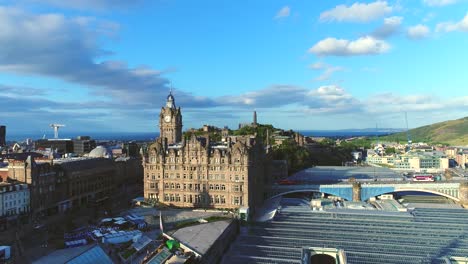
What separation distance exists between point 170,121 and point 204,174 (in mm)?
37555

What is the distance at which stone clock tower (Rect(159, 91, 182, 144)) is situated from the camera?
392 feet

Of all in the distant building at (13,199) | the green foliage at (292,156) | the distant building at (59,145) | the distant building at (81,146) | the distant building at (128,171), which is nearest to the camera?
the distant building at (13,199)

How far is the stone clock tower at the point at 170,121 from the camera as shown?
11956 centimetres

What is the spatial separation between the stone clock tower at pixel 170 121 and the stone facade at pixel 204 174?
26.6 m

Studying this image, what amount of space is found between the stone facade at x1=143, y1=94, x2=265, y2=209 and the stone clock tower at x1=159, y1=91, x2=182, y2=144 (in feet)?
87.1

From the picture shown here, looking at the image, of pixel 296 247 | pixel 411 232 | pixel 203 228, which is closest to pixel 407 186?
pixel 411 232

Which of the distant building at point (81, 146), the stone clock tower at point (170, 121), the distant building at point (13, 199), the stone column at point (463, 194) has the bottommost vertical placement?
the stone column at point (463, 194)

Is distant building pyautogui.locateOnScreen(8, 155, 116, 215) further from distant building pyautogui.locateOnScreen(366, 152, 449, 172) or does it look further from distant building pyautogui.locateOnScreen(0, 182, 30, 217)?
distant building pyautogui.locateOnScreen(366, 152, 449, 172)

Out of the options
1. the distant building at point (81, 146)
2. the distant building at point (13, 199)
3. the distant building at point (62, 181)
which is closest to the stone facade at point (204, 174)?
the distant building at point (62, 181)

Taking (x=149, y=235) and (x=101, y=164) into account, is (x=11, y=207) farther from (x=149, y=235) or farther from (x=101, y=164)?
(x=101, y=164)

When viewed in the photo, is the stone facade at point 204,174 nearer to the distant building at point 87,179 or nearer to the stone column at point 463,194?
the distant building at point 87,179

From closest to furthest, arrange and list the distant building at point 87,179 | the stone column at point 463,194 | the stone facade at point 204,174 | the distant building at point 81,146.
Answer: the stone facade at point 204,174, the distant building at point 87,179, the stone column at point 463,194, the distant building at point 81,146

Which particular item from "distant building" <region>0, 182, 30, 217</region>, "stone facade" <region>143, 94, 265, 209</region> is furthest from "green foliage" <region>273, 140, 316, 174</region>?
"distant building" <region>0, 182, 30, 217</region>

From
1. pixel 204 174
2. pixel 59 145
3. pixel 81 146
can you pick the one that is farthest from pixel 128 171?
pixel 81 146
